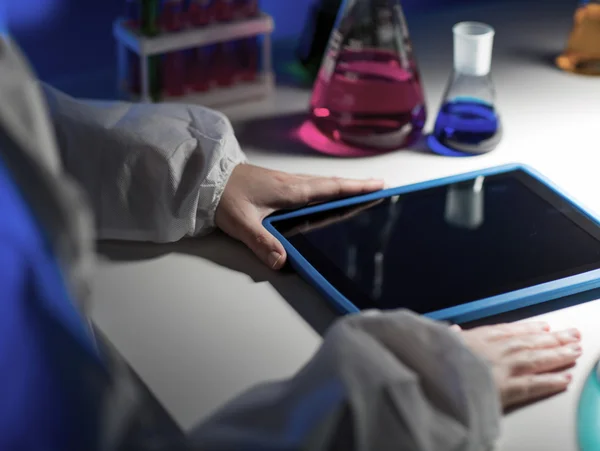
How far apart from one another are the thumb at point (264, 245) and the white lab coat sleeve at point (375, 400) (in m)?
0.22

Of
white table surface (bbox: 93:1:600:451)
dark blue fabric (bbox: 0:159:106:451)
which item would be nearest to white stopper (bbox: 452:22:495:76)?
white table surface (bbox: 93:1:600:451)

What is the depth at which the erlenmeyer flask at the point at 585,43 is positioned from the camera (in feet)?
4.02

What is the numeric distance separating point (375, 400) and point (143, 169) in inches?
16.3

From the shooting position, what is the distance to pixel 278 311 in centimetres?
78

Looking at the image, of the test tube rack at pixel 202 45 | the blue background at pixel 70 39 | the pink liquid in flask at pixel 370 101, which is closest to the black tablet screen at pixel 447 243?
the pink liquid in flask at pixel 370 101

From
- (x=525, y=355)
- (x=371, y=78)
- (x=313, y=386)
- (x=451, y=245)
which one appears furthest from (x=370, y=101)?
(x=313, y=386)

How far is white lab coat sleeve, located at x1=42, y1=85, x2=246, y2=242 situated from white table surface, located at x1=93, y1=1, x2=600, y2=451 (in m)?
0.02

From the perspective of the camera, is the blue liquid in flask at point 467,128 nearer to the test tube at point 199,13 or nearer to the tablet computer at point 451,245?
the tablet computer at point 451,245

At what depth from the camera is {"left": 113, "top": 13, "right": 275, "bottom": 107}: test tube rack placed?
3.43 feet

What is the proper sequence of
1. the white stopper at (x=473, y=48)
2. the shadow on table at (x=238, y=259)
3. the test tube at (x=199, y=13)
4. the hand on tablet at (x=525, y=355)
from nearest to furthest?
1. the hand on tablet at (x=525, y=355)
2. the shadow on table at (x=238, y=259)
3. the white stopper at (x=473, y=48)
4. the test tube at (x=199, y=13)

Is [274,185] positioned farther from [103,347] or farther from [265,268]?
[103,347]

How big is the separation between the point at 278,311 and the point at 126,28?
0.46 meters

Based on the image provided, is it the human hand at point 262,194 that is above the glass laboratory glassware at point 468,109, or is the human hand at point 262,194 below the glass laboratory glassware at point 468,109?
below

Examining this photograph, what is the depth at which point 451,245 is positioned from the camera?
2.73 ft
